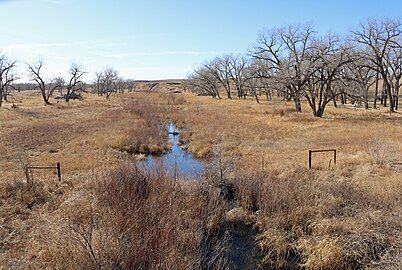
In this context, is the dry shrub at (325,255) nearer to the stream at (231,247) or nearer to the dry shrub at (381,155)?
the stream at (231,247)

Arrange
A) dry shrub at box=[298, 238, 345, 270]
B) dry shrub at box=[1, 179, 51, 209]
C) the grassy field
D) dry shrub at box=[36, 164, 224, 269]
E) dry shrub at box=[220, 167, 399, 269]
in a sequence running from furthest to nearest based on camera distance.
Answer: dry shrub at box=[1, 179, 51, 209] < dry shrub at box=[220, 167, 399, 269] < dry shrub at box=[298, 238, 345, 270] < the grassy field < dry shrub at box=[36, 164, 224, 269]

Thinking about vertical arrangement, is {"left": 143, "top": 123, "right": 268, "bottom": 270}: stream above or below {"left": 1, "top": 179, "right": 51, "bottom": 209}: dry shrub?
below

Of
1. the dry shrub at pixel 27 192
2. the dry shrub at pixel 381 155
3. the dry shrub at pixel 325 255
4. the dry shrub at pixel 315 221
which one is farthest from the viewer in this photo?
the dry shrub at pixel 381 155

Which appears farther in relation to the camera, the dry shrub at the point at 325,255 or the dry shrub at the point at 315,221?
the dry shrub at the point at 315,221

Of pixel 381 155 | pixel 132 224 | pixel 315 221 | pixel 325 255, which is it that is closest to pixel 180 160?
pixel 381 155

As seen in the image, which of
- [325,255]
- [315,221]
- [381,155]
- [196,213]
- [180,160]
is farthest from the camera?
[180,160]

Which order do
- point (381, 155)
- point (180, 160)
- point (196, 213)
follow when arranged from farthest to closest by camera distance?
point (180, 160) → point (381, 155) → point (196, 213)

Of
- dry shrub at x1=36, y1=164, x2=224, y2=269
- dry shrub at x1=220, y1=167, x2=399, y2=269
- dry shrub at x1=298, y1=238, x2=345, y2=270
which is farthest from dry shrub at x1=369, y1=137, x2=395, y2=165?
dry shrub at x1=36, y1=164, x2=224, y2=269

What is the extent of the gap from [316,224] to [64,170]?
36.3 feet

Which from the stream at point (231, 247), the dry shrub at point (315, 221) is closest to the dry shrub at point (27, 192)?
the stream at point (231, 247)

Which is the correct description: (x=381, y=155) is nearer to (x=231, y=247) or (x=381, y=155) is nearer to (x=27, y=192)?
(x=231, y=247)

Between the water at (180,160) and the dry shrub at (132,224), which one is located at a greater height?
the dry shrub at (132,224)

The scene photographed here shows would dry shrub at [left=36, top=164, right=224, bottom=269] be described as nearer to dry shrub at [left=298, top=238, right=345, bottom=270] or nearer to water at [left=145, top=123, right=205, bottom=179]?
dry shrub at [left=298, top=238, right=345, bottom=270]

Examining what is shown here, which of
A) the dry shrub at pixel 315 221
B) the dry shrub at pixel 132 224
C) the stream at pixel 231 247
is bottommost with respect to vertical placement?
the stream at pixel 231 247
